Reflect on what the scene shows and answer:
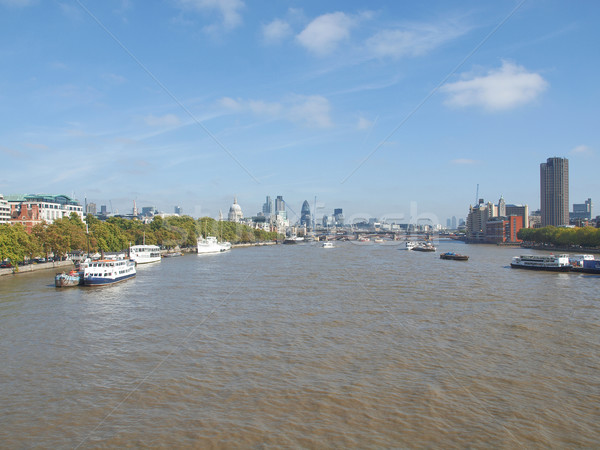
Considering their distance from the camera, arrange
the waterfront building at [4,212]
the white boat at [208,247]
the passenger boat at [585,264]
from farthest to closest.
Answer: the white boat at [208,247] < the waterfront building at [4,212] < the passenger boat at [585,264]

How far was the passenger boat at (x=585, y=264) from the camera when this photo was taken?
160ft

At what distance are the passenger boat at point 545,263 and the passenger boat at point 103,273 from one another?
149 ft

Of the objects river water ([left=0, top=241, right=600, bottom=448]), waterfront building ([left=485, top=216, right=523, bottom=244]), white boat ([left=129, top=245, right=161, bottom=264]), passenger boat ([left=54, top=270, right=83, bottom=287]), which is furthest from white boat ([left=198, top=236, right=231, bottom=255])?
waterfront building ([left=485, top=216, right=523, bottom=244])

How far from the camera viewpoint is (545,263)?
52.6 metres

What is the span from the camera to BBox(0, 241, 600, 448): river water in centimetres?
1095

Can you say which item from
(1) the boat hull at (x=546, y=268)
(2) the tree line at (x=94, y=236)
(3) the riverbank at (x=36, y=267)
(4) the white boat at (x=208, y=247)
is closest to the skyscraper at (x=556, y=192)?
(2) the tree line at (x=94, y=236)

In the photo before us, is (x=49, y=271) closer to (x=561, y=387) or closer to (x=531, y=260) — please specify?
(x=561, y=387)

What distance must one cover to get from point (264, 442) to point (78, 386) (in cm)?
692

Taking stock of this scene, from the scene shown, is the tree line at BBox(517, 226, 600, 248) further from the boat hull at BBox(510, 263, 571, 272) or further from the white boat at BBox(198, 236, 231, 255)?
the white boat at BBox(198, 236, 231, 255)

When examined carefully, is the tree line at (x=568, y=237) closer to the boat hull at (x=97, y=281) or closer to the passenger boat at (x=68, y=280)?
the boat hull at (x=97, y=281)

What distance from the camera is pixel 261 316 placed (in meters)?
23.7

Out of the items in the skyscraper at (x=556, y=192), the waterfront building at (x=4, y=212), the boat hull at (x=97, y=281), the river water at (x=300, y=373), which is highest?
the skyscraper at (x=556, y=192)

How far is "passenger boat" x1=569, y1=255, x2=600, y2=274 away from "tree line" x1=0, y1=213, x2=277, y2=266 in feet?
199

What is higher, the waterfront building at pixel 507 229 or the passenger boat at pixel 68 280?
the waterfront building at pixel 507 229
